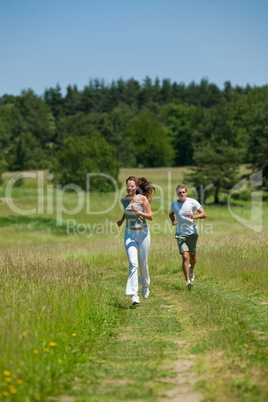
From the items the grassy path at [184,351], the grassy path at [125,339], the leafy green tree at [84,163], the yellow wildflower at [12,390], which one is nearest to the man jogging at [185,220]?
the grassy path at [125,339]

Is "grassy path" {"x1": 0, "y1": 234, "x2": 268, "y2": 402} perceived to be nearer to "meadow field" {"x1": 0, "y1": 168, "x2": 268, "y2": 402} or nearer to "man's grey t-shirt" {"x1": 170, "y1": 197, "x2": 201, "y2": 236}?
"meadow field" {"x1": 0, "y1": 168, "x2": 268, "y2": 402}

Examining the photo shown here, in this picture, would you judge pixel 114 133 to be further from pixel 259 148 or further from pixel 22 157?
pixel 259 148

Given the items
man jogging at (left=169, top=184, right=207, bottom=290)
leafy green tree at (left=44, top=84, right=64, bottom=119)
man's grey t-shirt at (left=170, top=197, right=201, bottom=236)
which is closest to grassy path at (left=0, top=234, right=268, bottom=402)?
man jogging at (left=169, top=184, right=207, bottom=290)

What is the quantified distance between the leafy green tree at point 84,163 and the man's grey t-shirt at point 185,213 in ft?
212

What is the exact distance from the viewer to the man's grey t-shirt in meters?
10.8

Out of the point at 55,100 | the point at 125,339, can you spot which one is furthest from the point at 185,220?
the point at 55,100

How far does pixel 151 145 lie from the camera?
12012 centimetres

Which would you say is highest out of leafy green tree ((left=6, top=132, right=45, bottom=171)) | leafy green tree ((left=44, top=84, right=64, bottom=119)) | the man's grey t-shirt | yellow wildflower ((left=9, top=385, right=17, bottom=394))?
leafy green tree ((left=44, top=84, right=64, bottom=119))

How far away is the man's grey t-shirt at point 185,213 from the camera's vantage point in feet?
35.3

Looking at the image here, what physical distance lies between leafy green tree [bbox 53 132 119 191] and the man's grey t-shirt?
64508 mm

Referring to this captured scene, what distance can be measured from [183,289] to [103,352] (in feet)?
16.5

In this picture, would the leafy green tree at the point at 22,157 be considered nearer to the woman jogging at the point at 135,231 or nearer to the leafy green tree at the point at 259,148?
the leafy green tree at the point at 259,148

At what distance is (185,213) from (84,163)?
66476 millimetres

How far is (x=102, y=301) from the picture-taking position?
8.43m
